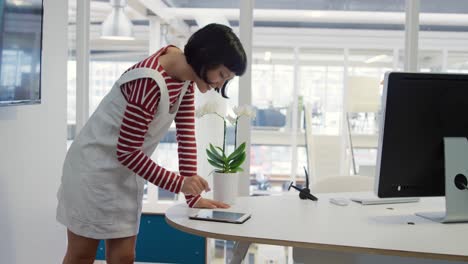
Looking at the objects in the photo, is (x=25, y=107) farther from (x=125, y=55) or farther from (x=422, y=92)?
(x=422, y=92)

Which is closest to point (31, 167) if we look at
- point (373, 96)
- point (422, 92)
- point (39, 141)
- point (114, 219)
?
point (39, 141)

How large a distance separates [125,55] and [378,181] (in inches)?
96.5

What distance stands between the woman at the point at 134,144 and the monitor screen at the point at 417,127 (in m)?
0.52

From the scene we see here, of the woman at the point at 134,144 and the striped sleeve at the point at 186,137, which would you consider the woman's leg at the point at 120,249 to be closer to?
the woman at the point at 134,144

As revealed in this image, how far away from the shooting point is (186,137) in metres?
1.92

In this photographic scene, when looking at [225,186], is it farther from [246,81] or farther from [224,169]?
[246,81]

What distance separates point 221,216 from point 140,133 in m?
0.38

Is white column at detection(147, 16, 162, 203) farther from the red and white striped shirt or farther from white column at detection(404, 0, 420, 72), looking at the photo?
the red and white striped shirt

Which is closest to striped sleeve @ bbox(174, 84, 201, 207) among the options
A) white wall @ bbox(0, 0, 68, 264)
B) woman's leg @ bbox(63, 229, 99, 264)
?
woman's leg @ bbox(63, 229, 99, 264)

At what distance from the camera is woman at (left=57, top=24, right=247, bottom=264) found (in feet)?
5.44


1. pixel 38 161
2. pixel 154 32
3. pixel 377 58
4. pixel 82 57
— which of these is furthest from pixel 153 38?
pixel 377 58

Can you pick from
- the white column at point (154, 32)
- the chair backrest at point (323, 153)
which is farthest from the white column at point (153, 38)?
the chair backrest at point (323, 153)

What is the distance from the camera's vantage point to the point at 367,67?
3645mm

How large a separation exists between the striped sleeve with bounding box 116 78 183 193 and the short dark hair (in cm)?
16
